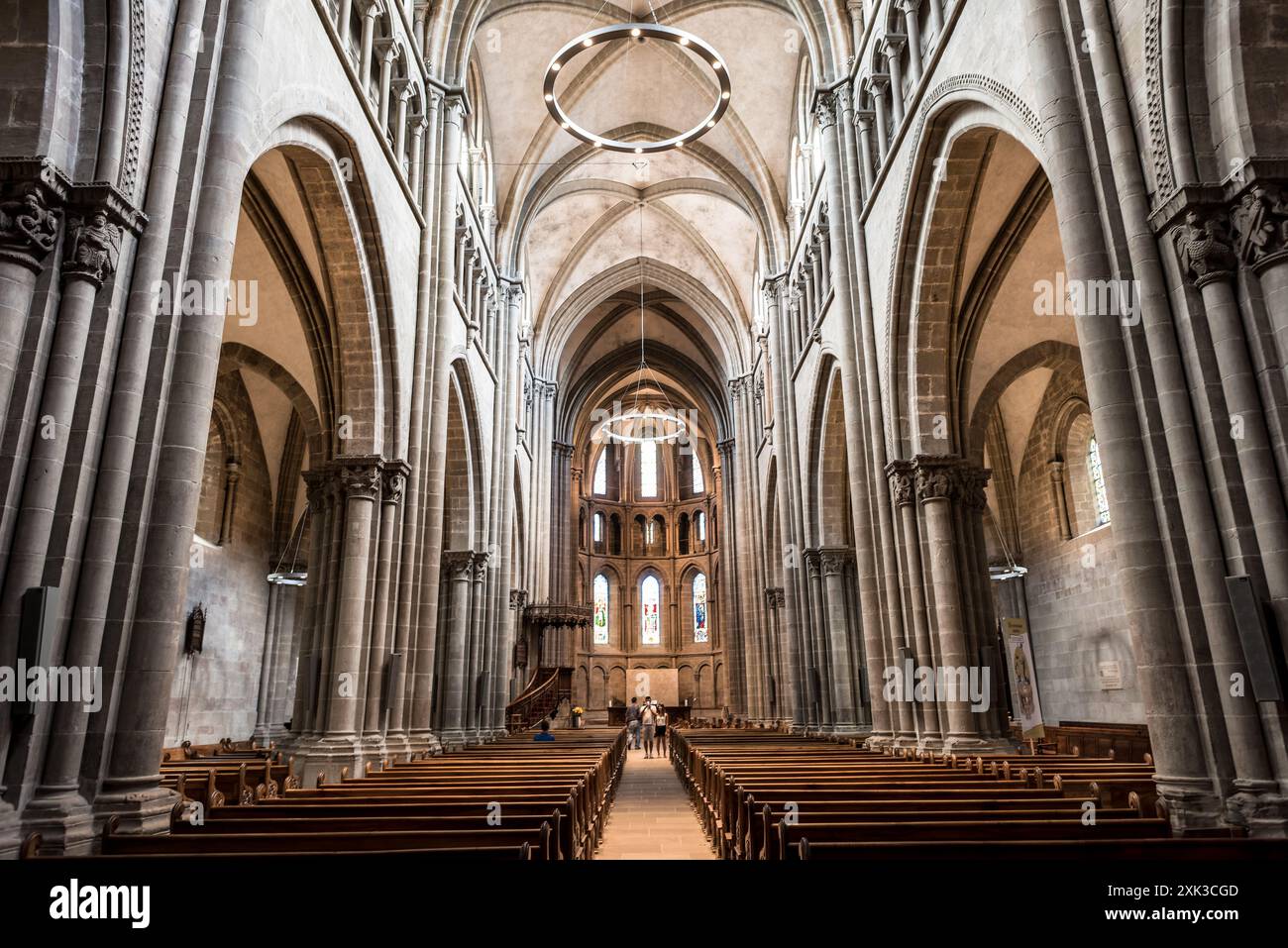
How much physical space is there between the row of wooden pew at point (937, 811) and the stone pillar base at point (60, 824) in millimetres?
4703

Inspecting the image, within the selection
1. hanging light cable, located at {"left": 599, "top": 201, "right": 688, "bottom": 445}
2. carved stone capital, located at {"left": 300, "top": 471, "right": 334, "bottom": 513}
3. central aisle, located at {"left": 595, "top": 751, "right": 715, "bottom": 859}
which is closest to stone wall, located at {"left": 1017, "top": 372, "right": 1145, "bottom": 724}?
central aisle, located at {"left": 595, "top": 751, "right": 715, "bottom": 859}

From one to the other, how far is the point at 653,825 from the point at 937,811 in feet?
21.3

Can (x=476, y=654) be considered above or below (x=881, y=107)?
below

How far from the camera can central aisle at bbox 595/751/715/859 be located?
9.61 m

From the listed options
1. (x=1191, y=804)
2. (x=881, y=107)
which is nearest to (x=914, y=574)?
(x=1191, y=804)

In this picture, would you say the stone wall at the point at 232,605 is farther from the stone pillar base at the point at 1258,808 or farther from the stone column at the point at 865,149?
the stone pillar base at the point at 1258,808

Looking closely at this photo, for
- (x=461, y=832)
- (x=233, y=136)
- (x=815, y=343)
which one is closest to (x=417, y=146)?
(x=233, y=136)

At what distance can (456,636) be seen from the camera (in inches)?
786

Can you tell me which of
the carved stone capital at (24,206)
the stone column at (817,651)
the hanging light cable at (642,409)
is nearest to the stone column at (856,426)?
the stone column at (817,651)

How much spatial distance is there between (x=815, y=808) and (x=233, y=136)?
25.3 feet

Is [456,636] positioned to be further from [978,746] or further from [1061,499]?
[1061,499]

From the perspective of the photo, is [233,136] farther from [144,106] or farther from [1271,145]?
[1271,145]

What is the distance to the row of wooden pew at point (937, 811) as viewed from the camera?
4801mm

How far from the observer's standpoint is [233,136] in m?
7.71
